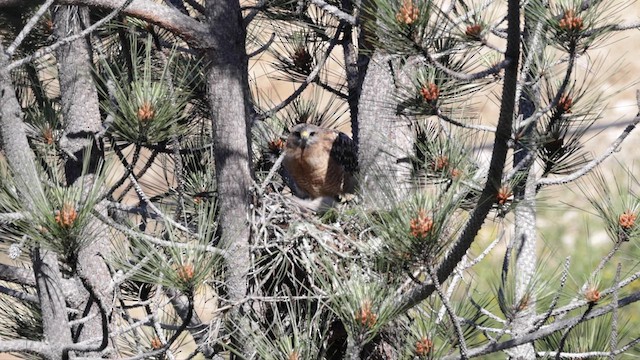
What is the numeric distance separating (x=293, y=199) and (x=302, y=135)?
490 mm

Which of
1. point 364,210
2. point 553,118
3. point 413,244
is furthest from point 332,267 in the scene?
point 553,118

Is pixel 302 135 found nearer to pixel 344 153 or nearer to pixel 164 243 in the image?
pixel 344 153

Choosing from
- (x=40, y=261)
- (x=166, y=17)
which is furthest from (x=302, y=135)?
(x=40, y=261)

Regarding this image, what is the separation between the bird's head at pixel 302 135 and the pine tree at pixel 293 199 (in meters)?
0.14

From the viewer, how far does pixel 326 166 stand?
4141 millimetres

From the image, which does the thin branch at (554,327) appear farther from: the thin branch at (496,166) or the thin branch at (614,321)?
the thin branch at (496,166)

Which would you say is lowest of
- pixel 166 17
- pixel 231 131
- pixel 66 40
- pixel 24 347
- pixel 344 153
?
pixel 24 347

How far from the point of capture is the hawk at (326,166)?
407cm

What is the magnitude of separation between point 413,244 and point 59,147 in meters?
1.40

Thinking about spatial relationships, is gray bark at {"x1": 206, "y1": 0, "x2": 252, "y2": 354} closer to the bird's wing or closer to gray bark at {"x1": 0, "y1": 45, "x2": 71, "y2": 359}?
gray bark at {"x1": 0, "y1": 45, "x2": 71, "y2": 359}

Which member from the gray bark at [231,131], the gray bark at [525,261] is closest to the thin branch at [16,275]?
the gray bark at [231,131]

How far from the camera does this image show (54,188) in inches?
82.0

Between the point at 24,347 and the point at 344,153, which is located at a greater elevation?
the point at 344,153

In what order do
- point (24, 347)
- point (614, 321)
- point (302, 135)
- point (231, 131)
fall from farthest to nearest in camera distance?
1. point (302, 135)
2. point (231, 131)
3. point (24, 347)
4. point (614, 321)
